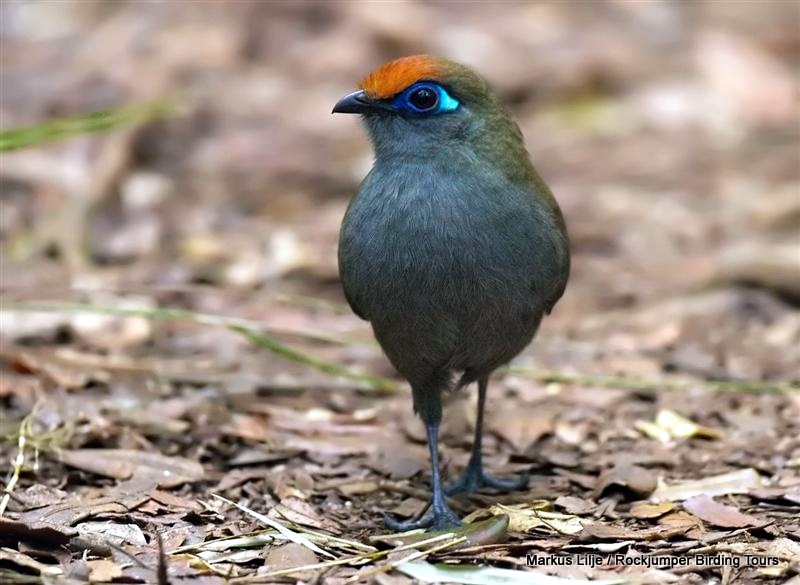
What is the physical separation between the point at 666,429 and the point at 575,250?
10.3 feet

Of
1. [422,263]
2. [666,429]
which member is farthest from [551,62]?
[422,263]

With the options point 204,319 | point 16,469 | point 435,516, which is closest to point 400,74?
point 204,319

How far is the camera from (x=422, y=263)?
4.75 m

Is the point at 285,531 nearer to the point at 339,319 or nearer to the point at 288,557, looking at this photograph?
the point at 288,557

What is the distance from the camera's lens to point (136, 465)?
5.26 metres

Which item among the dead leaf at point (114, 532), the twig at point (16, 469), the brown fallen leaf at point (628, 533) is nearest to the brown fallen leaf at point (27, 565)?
the dead leaf at point (114, 532)

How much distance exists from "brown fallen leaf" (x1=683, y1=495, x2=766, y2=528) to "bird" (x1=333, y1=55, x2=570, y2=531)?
97 cm

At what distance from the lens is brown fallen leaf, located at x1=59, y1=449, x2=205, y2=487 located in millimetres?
5164

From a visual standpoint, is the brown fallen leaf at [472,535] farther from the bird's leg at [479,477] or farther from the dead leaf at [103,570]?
the dead leaf at [103,570]

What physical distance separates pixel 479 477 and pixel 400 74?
189 centimetres

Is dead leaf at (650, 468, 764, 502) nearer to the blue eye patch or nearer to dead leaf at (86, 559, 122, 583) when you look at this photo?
the blue eye patch

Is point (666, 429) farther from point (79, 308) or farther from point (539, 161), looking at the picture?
point (539, 161)

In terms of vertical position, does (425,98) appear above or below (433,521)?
above

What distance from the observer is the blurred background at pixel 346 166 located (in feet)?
23.6
